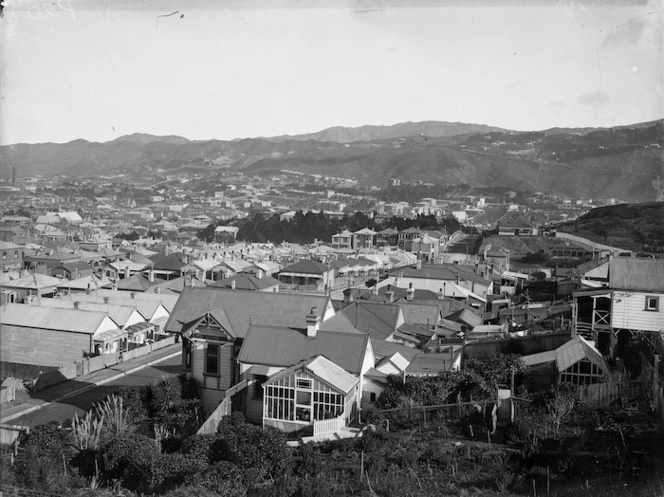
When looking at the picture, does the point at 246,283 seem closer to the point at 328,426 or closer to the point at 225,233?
the point at 328,426

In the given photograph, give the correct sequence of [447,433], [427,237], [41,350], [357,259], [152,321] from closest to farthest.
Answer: [447,433] → [41,350] → [152,321] → [357,259] → [427,237]

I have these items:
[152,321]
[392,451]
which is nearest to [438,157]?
[152,321]

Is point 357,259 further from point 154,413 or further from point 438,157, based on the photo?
point 438,157

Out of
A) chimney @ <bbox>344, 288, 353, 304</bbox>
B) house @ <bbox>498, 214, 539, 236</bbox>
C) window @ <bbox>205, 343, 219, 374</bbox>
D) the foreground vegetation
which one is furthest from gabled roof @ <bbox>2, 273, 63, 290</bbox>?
house @ <bbox>498, 214, 539, 236</bbox>

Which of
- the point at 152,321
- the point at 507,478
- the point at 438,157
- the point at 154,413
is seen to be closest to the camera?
the point at 507,478

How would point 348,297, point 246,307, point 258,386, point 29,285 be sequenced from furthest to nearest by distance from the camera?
1. point 29,285
2. point 348,297
3. point 246,307
4. point 258,386

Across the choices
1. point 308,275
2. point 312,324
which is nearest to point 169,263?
point 308,275

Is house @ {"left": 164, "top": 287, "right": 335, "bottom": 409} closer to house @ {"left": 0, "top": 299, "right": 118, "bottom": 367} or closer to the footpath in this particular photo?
the footpath
